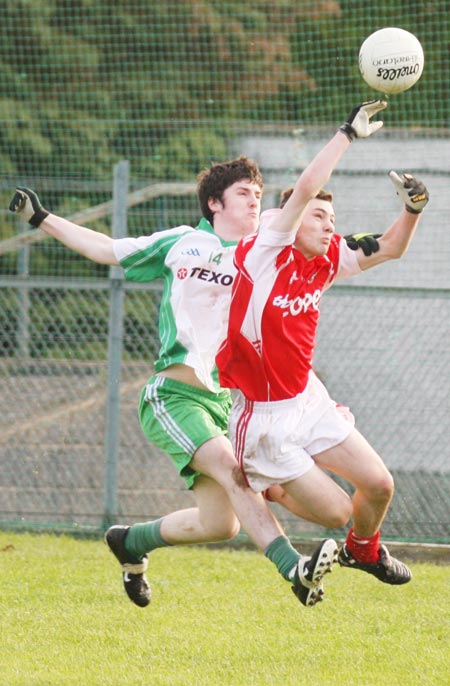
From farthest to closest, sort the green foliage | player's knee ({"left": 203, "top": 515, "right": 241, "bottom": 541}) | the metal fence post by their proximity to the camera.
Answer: the green foliage, the metal fence post, player's knee ({"left": 203, "top": 515, "right": 241, "bottom": 541})

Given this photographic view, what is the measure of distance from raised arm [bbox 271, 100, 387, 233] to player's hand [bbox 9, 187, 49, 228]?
1.46 meters

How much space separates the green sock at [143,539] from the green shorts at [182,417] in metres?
0.32

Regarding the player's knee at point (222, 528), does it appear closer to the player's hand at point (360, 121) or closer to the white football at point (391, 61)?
the player's hand at point (360, 121)

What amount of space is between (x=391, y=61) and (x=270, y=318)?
1152 mm

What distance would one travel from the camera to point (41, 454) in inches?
351

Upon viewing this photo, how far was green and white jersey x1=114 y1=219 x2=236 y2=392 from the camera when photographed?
5.86 m

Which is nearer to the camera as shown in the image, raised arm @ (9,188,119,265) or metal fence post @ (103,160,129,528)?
raised arm @ (9,188,119,265)

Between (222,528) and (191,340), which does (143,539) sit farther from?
(191,340)

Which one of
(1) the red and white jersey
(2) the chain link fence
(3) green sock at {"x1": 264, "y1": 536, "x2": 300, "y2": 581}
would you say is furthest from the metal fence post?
(3) green sock at {"x1": 264, "y1": 536, "x2": 300, "y2": 581}

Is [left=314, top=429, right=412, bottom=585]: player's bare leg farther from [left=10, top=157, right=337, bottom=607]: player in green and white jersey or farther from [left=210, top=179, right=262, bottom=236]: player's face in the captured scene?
[left=210, top=179, right=262, bottom=236]: player's face

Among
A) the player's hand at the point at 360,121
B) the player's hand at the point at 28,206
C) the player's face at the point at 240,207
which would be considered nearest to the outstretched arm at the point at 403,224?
the player's hand at the point at 360,121

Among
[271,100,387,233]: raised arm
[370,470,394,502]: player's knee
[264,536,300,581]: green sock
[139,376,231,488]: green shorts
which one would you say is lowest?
[264,536,300,581]: green sock

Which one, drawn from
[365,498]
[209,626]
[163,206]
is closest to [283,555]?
[365,498]

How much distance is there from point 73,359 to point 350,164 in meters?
3.36
